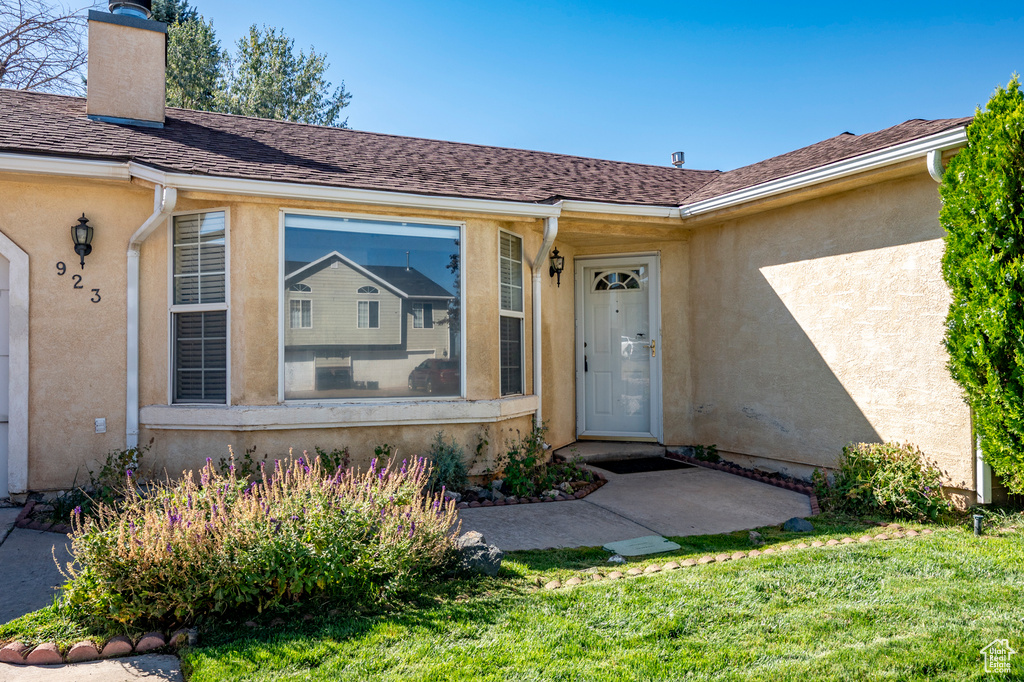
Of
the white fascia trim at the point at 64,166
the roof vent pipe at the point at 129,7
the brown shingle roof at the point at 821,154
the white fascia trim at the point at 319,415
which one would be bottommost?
the white fascia trim at the point at 319,415

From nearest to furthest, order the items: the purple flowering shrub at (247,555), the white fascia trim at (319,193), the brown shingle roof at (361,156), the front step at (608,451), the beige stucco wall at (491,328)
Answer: the purple flowering shrub at (247,555)
the white fascia trim at (319,193)
the beige stucco wall at (491,328)
the brown shingle roof at (361,156)
the front step at (608,451)

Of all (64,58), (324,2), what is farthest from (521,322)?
(64,58)

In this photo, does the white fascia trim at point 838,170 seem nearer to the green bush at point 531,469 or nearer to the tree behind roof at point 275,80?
the green bush at point 531,469

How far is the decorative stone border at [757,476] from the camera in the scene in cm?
613

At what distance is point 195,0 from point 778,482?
23.4m

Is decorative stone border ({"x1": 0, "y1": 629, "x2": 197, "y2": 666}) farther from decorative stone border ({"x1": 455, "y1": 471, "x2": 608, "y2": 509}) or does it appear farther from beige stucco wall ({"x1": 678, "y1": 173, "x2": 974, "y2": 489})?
beige stucco wall ({"x1": 678, "y1": 173, "x2": 974, "y2": 489})

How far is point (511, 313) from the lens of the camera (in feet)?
23.1

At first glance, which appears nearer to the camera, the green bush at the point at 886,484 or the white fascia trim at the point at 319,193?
the green bush at the point at 886,484

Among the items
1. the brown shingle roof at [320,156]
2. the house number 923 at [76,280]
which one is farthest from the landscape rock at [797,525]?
the house number 923 at [76,280]

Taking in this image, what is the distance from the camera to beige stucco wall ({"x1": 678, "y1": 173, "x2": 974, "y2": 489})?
559cm

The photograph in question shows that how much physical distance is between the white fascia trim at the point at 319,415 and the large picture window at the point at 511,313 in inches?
25.9

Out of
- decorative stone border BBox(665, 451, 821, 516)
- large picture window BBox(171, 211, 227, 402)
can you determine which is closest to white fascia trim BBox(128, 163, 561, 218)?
large picture window BBox(171, 211, 227, 402)

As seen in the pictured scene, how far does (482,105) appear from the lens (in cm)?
1775

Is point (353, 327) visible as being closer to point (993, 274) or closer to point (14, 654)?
point (14, 654)
